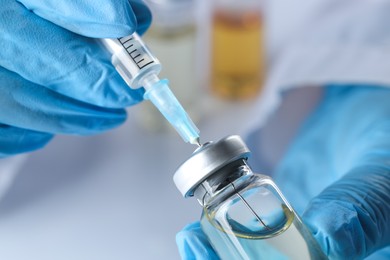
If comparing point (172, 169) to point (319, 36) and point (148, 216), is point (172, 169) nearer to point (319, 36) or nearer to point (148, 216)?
point (148, 216)

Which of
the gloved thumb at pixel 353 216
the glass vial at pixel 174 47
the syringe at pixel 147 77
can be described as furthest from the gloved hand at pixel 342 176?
the glass vial at pixel 174 47

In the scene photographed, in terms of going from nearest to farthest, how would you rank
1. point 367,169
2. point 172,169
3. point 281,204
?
1. point 281,204
2. point 367,169
3. point 172,169

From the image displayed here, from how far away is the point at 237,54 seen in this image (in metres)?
1.36

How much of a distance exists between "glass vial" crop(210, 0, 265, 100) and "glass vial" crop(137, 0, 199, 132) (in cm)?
9

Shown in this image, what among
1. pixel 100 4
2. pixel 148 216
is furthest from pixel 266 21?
pixel 100 4

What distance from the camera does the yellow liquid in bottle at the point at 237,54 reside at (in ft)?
4.38

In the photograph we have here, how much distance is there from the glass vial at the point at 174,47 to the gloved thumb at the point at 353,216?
489mm

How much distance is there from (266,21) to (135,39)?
22.7 inches

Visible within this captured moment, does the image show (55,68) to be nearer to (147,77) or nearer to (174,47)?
(147,77)

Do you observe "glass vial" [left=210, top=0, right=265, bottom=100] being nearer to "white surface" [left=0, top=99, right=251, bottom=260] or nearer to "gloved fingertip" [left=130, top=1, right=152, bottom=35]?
"white surface" [left=0, top=99, right=251, bottom=260]

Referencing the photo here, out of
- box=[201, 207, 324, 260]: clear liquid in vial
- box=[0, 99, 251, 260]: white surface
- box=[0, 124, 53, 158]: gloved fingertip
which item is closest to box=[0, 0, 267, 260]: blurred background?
box=[0, 99, 251, 260]: white surface

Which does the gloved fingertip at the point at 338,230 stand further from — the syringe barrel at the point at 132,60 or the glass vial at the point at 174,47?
the glass vial at the point at 174,47

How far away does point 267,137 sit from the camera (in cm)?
125

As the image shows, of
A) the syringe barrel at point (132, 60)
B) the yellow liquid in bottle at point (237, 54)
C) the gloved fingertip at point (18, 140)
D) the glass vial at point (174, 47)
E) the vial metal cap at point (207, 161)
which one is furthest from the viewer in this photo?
the yellow liquid in bottle at point (237, 54)
